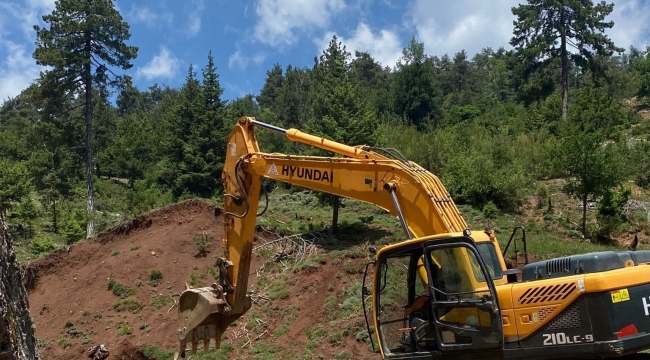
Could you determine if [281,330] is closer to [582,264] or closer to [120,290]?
[120,290]

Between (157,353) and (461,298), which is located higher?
(461,298)

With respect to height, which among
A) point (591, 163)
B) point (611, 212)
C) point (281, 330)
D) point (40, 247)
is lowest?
point (281, 330)

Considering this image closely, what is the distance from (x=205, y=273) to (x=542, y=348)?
16469mm

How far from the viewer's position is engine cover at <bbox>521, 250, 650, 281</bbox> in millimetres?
6152

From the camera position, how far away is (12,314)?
4.09 meters

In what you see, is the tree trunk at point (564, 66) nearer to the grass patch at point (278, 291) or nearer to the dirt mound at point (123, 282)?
the dirt mound at point (123, 282)

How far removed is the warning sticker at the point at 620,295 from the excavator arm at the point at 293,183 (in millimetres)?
1994

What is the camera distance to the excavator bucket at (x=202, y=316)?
30.1 feet

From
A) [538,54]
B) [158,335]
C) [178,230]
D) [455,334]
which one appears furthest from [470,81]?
[455,334]

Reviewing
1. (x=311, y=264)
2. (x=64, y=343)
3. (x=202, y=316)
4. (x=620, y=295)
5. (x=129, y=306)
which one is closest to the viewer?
(x=620, y=295)

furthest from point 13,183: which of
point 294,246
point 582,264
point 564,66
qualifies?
point 564,66

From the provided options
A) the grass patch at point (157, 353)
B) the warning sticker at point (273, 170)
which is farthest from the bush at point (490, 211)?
the warning sticker at point (273, 170)

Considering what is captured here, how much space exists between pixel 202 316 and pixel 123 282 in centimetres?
1306

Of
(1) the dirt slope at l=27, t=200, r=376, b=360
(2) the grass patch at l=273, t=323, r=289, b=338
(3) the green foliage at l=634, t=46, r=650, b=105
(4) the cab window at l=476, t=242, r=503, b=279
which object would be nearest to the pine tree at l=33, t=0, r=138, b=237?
(1) the dirt slope at l=27, t=200, r=376, b=360
